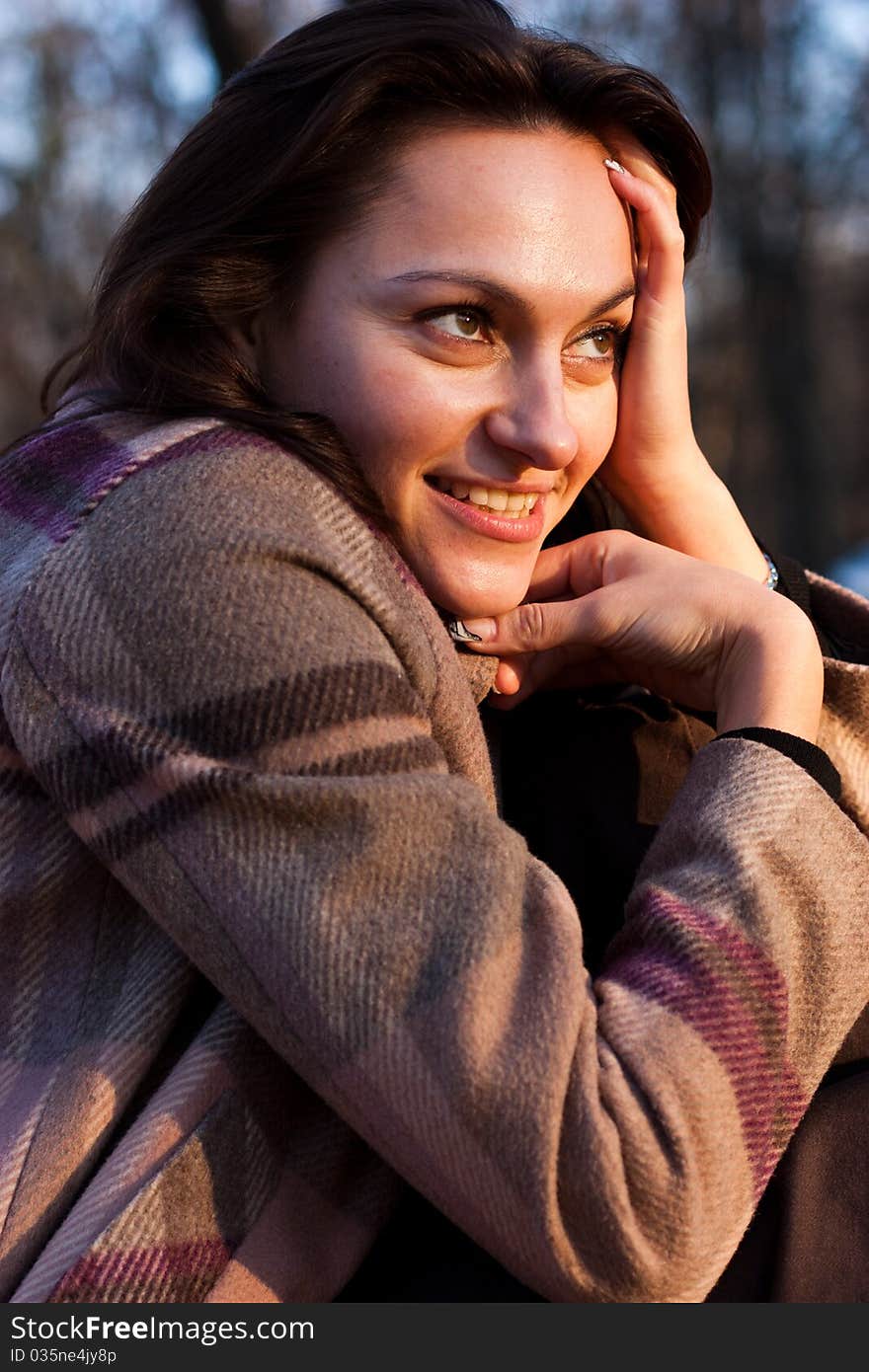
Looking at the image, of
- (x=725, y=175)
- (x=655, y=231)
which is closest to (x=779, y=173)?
(x=725, y=175)

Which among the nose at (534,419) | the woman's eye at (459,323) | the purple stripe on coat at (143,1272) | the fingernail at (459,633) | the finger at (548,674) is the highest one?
the woman's eye at (459,323)

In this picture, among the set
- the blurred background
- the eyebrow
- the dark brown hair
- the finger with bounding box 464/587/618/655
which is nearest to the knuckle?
the finger with bounding box 464/587/618/655

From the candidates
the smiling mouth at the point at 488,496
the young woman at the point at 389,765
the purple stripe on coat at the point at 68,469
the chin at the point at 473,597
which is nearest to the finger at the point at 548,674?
the young woman at the point at 389,765

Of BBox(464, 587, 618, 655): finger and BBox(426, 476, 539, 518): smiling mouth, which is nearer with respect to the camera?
BBox(426, 476, 539, 518): smiling mouth

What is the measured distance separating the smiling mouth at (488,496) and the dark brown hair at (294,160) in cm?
13

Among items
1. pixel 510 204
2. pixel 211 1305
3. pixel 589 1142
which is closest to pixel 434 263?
pixel 510 204

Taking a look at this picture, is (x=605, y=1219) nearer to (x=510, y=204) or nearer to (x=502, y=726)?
(x=502, y=726)

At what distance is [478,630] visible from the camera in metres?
2.15

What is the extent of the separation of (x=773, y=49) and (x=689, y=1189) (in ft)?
51.2

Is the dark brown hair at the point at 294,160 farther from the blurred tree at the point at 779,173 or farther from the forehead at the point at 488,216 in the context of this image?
the blurred tree at the point at 779,173

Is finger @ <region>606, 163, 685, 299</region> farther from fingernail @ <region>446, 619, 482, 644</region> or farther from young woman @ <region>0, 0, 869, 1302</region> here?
fingernail @ <region>446, 619, 482, 644</region>

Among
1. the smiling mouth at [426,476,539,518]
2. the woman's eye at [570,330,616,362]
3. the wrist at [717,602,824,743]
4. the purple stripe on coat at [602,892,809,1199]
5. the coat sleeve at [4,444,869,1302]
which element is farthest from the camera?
the woman's eye at [570,330,616,362]

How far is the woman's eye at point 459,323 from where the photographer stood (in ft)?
6.47

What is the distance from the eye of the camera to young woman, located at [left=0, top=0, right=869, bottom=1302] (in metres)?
1.51
